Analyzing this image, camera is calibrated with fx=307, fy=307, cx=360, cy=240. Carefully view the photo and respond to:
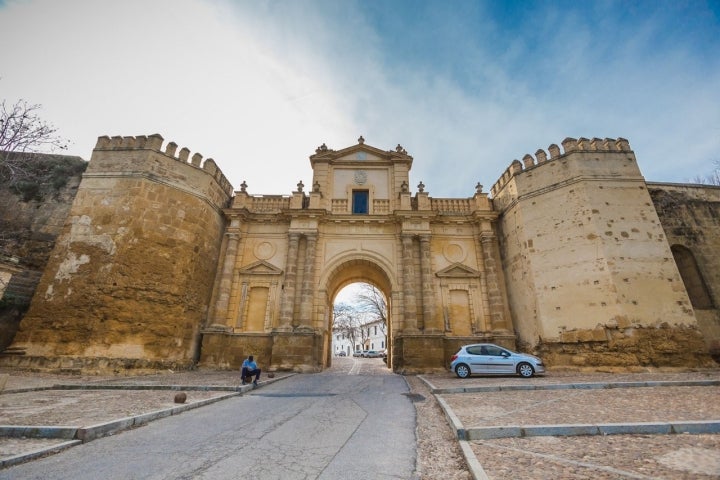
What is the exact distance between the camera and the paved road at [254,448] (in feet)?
10.8

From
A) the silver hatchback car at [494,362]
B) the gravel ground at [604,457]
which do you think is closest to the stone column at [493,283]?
the silver hatchback car at [494,362]

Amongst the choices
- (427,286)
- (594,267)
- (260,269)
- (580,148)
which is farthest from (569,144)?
(260,269)

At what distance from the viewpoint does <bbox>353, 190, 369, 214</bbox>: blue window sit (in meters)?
18.9

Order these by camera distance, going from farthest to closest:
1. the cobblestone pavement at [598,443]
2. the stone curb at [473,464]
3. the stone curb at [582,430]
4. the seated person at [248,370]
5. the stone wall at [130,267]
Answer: the stone wall at [130,267]
the seated person at [248,370]
the stone curb at [582,430]
the cobblestone pavement at [598,443]
the stone curb at [473,464]

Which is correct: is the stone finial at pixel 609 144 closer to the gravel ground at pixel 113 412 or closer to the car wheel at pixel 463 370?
the car wheel at pixel 463 370

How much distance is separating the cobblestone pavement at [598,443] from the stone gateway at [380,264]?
7.00 metres

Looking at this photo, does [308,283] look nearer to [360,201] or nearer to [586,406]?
[360,201]

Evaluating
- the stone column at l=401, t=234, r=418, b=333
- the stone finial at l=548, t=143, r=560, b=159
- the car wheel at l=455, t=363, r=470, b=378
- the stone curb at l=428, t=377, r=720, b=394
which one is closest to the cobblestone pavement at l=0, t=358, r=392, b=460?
the stone curb at l=428, t=377, r=720, b=394

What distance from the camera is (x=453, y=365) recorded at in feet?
39.4

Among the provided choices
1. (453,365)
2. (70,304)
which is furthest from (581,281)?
(70,304)

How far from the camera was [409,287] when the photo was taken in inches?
625

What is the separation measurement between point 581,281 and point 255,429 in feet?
46.1

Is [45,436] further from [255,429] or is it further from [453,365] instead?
[453,365]

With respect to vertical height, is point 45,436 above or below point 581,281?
below
